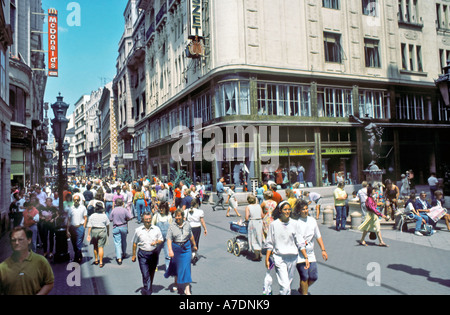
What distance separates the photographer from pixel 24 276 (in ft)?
12.4

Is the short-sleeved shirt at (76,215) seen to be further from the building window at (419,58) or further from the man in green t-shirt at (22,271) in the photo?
the building window at (419,58)

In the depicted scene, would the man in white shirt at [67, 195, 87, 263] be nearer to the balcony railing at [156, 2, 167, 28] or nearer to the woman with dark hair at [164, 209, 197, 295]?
the woman with dark hair at [164, 209, 197, 295]

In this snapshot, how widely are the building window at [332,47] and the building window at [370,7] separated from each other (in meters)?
4.36

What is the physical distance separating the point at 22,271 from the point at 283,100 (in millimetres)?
24163

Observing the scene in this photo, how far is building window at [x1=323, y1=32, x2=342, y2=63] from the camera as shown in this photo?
2795 centimetres

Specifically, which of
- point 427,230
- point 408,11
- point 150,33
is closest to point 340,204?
point 427,230

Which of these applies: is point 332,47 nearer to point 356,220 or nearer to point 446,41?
point 446,41

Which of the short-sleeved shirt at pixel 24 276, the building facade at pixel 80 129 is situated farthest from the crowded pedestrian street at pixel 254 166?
the building facade at pixel 80 129

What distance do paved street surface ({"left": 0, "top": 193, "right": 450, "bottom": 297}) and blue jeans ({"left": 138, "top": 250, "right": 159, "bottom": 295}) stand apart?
1.18ft

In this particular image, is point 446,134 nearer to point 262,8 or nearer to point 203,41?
point 262,8

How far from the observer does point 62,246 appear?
9.06 metres

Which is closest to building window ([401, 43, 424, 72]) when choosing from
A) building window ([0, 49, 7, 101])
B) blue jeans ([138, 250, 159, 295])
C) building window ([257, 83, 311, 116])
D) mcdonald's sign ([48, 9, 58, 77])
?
building window ([257, 83, 311, 116])

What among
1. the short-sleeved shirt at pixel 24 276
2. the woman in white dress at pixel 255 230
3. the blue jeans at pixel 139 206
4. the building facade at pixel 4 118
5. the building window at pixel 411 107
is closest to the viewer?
the short-sleeved shirt at pixel 24 276

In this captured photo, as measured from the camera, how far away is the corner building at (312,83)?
81.5 ft
